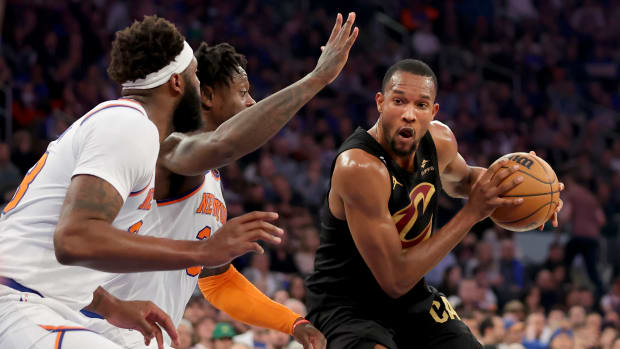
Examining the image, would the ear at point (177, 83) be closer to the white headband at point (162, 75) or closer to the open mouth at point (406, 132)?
the white headband at point (162, 75)

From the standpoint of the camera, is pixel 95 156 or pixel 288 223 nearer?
pixel 95 156

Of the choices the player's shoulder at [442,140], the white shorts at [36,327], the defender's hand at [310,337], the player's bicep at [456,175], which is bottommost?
the defender's hand at [310,337]

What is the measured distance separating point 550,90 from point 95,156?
13.9m

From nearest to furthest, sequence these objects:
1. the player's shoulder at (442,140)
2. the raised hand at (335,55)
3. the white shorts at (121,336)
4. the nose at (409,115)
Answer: the raised hand at (335,55) → the white shorts at (121,336) → the nose at (409,115) → the player's shoulder at (442,140)

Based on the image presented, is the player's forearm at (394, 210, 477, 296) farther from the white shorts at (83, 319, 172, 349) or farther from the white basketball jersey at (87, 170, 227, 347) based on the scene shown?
the white shorts at (83, 319, 172, 349)

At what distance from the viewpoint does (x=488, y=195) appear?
3.83 metres

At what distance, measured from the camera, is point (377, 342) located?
12.8 feet

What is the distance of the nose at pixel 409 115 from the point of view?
4.09m

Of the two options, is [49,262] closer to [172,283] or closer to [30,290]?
[30,290]

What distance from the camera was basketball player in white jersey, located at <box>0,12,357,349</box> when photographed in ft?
8.30

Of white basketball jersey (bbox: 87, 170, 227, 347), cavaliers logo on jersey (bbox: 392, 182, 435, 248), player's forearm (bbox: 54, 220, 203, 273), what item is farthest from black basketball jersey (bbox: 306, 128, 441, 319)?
player's forearm (bbox: 54, 220, 203, 273)

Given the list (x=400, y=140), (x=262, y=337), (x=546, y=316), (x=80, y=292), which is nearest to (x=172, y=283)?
(x=80, y=292)

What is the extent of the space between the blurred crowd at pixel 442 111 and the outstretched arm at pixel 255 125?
14.6ft

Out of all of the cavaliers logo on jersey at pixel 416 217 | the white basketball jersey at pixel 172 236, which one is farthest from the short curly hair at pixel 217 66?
the cavaliers logo on jersey at pixel 416 217
